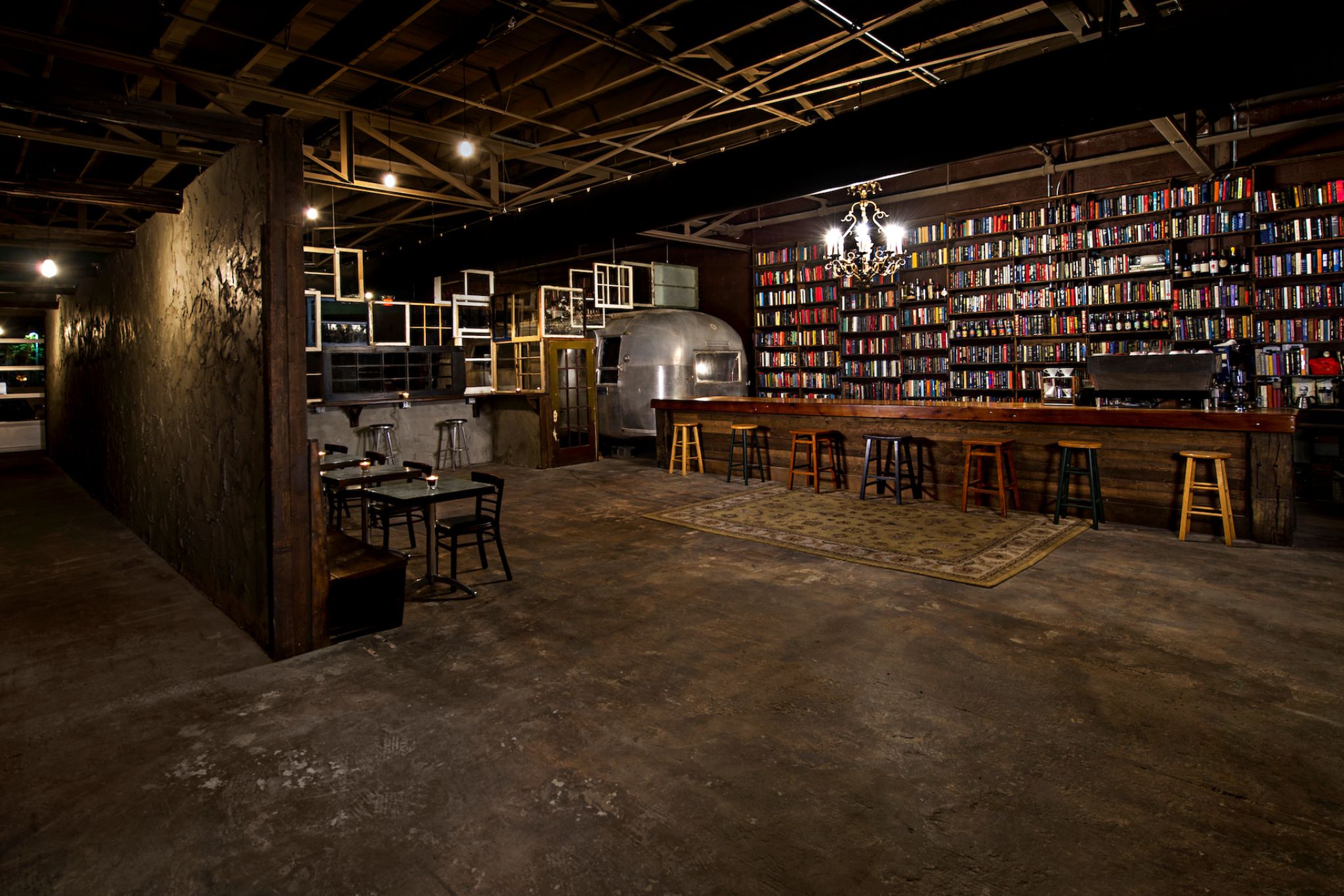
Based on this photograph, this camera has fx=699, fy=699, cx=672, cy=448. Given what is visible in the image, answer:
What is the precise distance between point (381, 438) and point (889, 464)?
674 cm

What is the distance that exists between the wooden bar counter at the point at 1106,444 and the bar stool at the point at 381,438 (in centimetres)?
488

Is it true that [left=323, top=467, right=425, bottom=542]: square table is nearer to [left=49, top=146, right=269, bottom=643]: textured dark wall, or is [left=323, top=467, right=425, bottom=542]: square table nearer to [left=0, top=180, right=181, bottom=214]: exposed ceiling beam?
[left=49, top=146, right=269, bottom=643]: textured dark wall

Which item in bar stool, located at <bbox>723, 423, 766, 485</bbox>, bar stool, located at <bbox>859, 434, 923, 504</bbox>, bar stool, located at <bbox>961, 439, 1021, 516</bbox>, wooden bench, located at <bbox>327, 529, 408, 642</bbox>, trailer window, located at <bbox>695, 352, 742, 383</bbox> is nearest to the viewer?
wooden bench, located at <bbox>327, 529, 408, 642</bbox>

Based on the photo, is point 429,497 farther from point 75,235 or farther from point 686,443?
point 686,443

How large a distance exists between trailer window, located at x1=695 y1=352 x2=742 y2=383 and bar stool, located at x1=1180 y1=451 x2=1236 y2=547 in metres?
7.17

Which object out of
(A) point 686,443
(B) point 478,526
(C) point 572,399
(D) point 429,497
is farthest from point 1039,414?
(C) point 572,399

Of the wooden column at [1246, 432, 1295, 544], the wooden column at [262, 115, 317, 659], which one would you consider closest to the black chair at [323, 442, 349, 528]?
the wooden column at [262, 115, 317, 659]

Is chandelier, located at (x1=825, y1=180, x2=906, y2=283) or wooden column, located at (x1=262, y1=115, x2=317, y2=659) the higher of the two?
chandelier, located at (x1=825, y1=180, x2=906, y2=283)

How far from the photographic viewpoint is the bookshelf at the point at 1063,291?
780 cm

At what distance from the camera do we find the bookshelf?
7801 millimetres

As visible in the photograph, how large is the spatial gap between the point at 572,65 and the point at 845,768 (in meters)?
6.69

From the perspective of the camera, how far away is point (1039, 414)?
21.2 ft

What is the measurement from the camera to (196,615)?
13.9 ft

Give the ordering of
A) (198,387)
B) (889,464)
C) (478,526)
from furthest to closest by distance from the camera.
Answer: (889,464) → (478,526) → (198,387)
